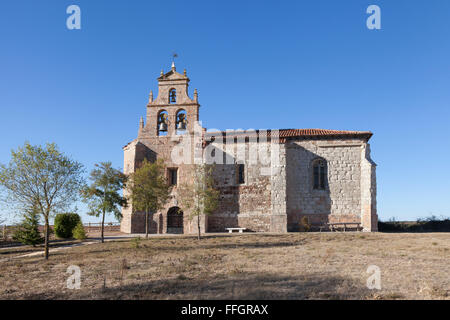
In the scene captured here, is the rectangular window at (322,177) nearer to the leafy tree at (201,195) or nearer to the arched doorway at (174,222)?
the leafy tree at (201,195)

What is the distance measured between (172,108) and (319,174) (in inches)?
512

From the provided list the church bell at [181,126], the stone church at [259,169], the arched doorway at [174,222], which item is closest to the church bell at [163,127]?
the stone church at [259,169]

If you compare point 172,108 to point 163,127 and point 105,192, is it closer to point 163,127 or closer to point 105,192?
point 163,127

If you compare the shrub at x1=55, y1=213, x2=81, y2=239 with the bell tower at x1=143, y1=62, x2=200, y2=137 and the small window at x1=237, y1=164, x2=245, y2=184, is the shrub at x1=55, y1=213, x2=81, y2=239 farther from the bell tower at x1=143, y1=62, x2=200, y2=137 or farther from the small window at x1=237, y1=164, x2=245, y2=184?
the small window at x1=237, y1=164, x2=245, y2=184

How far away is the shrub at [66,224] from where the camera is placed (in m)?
24.9

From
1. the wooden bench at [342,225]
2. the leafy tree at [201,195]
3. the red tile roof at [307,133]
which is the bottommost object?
the wooden bench at [342,225]

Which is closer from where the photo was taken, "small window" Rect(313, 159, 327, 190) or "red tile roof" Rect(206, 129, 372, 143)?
"red tile roof" Rect(206, 129, 372, 143)

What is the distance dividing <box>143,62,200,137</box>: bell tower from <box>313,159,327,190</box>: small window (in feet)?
33.7

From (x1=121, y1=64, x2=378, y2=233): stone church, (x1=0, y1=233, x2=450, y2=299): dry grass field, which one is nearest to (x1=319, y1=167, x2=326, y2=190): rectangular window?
(x1=121, y1=64, x2=378, y2=233): stone church

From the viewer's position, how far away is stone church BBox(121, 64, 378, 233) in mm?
24531

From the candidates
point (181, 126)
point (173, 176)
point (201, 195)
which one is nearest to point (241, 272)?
point (201, 195)

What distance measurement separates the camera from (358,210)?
79.4 feet
